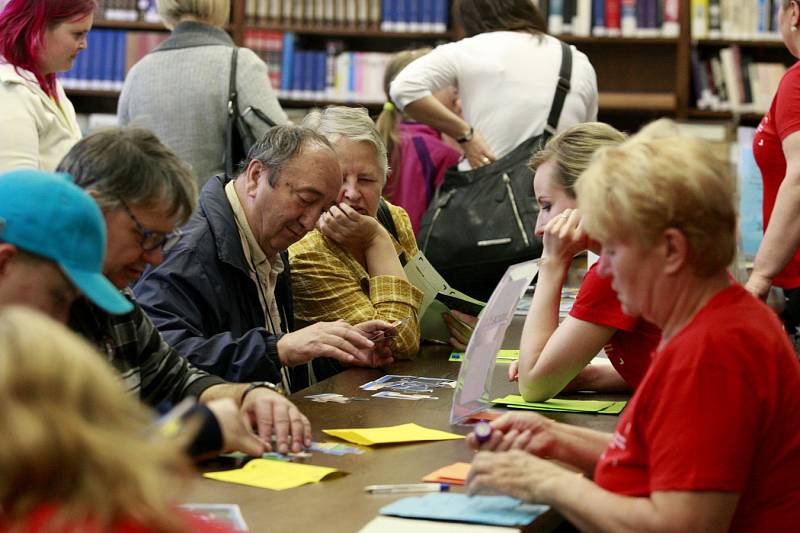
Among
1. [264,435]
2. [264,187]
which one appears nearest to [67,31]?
[264,187]

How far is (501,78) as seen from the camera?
3789 mm

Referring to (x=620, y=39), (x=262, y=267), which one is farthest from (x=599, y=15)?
(x=262, y=267)

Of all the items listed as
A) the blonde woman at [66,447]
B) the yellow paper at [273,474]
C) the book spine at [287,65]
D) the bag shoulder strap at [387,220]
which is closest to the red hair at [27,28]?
the bag shoulder strap at [387,220]

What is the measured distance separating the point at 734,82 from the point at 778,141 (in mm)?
3196

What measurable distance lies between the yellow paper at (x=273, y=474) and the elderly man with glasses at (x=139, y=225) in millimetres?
42

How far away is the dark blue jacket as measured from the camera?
7.80ft

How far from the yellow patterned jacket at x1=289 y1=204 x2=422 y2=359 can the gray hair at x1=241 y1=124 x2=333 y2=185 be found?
0.40 metres

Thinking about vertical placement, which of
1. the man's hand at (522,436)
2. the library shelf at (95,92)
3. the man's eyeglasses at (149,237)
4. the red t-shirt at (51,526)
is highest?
the red t-shirt at (51,526)

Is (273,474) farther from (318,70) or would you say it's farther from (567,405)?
(318,70)

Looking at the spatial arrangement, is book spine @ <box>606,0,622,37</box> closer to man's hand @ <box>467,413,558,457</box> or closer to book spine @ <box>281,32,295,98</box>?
book spine @ <box>281,32,295,98</box>

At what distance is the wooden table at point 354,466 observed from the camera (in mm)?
1512

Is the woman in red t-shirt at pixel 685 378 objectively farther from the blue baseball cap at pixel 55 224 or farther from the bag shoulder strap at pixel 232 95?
the bag shoulder strap at pixel 232 95

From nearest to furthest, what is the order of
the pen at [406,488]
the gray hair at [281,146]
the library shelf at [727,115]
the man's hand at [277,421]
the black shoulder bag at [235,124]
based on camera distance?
1. the pen at [406,488]
2. the man's hand at [277,421]
3. the gray hair at [281,146]
4. the black shoulder bag at [235,124]
5. the library shelf at [727,115]

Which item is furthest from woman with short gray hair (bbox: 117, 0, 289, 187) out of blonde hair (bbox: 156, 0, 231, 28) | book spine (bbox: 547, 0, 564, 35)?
book spine (bbox: 547, 0, 564, 35)
